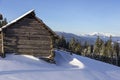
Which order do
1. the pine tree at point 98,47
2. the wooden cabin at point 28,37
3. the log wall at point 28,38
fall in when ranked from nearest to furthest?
the wooden cabin at point 28,37 → the log wall at point 28,38 → the pine tree at point 98,47

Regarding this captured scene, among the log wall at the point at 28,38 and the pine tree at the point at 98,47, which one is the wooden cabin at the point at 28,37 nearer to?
the log wall at the point at 28,38

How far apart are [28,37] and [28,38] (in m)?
0.12

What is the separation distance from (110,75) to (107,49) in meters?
74.2

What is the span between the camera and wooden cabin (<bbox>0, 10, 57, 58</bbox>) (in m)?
34.8

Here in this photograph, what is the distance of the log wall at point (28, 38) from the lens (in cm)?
3497

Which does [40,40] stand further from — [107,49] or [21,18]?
[107,49]

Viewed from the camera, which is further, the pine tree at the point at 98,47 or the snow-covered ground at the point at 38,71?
the pine tree at the point at 98,47

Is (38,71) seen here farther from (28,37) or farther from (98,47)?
(98,47)

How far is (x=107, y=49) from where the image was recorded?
10650 centimetres

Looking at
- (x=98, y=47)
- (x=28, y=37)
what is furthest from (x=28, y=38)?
(x=98, y=47)

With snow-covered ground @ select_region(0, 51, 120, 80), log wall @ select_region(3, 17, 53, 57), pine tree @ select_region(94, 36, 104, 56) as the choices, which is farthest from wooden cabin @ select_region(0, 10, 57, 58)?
pine tree @ select_region(94, 36, 104, 56)

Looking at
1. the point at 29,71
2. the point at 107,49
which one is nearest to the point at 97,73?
the point at 29,71

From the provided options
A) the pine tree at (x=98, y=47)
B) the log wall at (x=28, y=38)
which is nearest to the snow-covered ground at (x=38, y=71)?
the log wall at (x=28, y=38)

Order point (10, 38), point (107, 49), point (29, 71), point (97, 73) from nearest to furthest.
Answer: point (29, 71) → point (97, 73) → point (10, 38) → point (107, 49)
